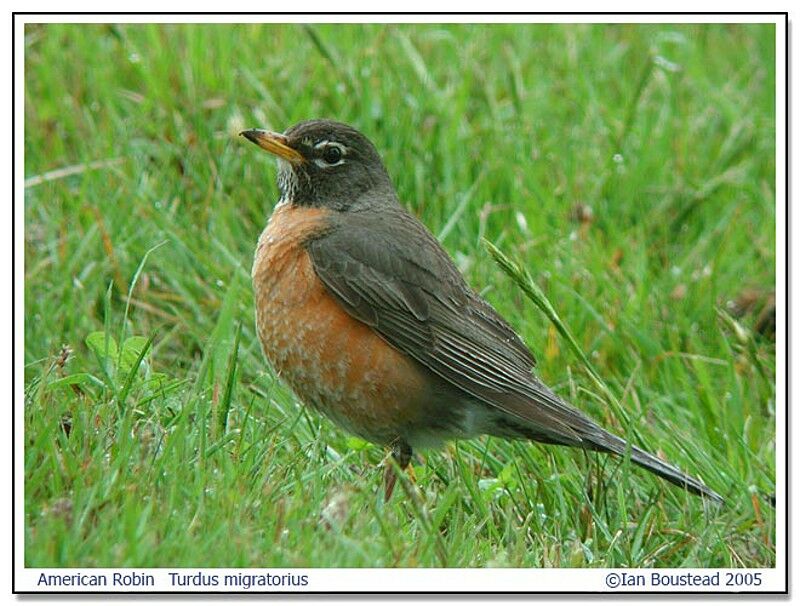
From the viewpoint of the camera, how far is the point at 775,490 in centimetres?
556

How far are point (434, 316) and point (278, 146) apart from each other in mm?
1048

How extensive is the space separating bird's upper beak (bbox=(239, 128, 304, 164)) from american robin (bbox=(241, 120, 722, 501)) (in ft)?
0.14

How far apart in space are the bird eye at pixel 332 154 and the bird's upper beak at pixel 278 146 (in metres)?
0.11

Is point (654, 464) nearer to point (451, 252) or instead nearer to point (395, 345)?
point (395, 345)

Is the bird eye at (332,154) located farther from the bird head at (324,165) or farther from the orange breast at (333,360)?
the orange breast at (333,360)

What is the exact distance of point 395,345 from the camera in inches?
215

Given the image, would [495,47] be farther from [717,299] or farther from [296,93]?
[717,299]

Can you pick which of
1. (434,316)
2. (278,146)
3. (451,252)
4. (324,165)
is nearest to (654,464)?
(434,316)

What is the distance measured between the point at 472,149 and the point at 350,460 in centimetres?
253

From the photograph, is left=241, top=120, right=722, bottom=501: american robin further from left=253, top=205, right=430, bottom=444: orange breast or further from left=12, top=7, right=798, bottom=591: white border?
left=12, top=7, right=798, bottom=591: white border

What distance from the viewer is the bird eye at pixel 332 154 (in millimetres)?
6074
